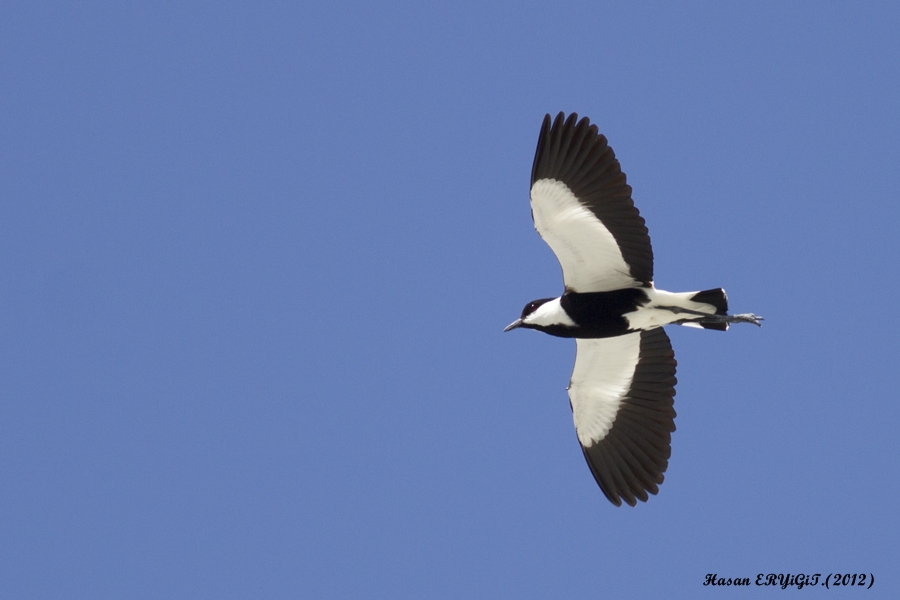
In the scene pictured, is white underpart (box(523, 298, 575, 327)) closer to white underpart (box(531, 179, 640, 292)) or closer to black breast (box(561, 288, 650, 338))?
black breast (box(561, 288, 650, 338))

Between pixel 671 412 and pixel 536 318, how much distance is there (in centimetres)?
203

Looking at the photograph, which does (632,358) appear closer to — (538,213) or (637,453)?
(637,453)

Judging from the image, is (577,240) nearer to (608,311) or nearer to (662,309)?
(608,311)

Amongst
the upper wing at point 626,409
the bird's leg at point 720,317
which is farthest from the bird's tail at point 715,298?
the upper wing at point 626,409

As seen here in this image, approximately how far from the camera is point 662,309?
12.1 m

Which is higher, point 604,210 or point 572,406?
point 604,210

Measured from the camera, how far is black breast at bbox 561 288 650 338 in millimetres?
12195

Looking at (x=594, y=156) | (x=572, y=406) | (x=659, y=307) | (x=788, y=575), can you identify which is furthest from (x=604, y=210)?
(x=788, y=575)

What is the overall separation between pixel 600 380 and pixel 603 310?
147 centimetres

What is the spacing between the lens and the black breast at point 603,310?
1220cm

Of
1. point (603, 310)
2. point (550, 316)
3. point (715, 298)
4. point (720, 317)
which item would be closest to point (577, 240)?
point (603, 310)

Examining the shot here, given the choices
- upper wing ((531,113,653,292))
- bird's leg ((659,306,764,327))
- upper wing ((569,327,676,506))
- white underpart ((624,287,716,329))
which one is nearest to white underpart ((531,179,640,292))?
upper wing ((531,113,653,292))

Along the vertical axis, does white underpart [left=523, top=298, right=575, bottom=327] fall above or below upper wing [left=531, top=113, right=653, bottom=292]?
below

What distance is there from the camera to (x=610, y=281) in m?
12.3
